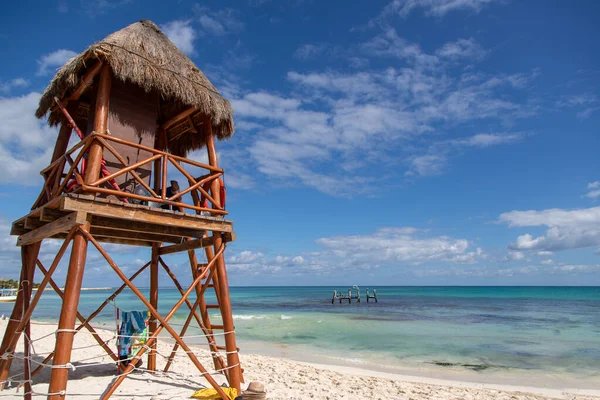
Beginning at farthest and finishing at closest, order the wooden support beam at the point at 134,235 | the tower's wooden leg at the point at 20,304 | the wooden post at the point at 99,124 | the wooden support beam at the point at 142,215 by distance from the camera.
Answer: the wooden support beam at the point at 134,235 → the tower's wooden leg at the point at 20,304 → the wooden post at the point at 99,124 → the wooden support beam at the point at 142,215

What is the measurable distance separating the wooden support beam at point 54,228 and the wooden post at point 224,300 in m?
2.00

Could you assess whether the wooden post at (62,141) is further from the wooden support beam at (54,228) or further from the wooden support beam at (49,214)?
the wooden support beam at (49,214)

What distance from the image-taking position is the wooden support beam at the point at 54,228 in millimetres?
4531

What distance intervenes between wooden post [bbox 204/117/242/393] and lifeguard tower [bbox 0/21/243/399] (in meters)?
0.02

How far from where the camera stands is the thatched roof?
5.45 meters

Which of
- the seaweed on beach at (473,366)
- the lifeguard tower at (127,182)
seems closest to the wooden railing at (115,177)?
the lifeguard tower at (127,182)

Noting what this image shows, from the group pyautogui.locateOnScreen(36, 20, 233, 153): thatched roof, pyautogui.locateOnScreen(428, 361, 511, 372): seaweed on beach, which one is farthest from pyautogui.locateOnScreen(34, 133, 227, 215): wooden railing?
pyautogui.locateOnScreen(428, 361, 511, 372): seaweed on beach

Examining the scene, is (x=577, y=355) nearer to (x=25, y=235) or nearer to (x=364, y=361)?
(x=364, y=361)

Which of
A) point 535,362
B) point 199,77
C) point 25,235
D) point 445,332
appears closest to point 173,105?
point 199,77

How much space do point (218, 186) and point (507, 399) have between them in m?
7.10

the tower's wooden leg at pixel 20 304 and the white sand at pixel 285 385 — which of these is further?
the white sand at pixel 285 385

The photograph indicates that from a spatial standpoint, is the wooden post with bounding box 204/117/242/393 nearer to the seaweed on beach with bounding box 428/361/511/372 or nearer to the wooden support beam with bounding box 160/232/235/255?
the wooden support beam with bounding box 160/232/235/255

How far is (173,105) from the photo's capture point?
704 cm

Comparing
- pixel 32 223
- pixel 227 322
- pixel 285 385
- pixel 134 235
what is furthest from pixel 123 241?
pixel 285 385
